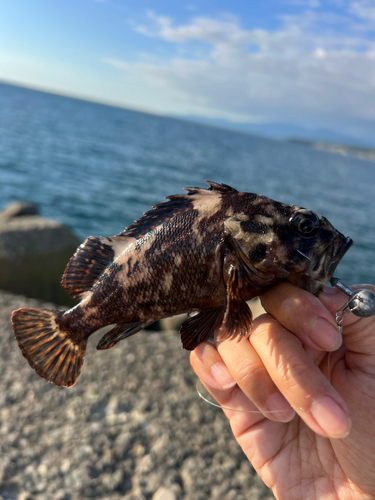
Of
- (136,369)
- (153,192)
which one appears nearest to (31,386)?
(136,369)

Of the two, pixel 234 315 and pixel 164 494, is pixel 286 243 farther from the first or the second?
pixel 164 494

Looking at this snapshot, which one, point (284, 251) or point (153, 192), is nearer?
point (284, 251)

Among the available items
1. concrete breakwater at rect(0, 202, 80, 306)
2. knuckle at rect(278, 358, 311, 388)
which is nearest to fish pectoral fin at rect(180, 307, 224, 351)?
knuckle at rect(278, 358, 311, 388)

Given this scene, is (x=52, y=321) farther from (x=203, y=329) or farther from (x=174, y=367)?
(x=174, y=367)

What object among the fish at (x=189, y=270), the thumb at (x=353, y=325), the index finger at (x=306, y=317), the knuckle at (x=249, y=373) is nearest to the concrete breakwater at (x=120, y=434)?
the fish at (x=189, y=270)

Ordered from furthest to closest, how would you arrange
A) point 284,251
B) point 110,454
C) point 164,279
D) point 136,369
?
point 136,369 < point 110,454 < point 164,279 < point 284,251

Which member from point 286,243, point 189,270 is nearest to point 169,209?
point 189,270

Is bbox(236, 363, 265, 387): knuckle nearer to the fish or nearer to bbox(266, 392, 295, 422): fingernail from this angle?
bbox(266, 392, 295, 422): fingernail
